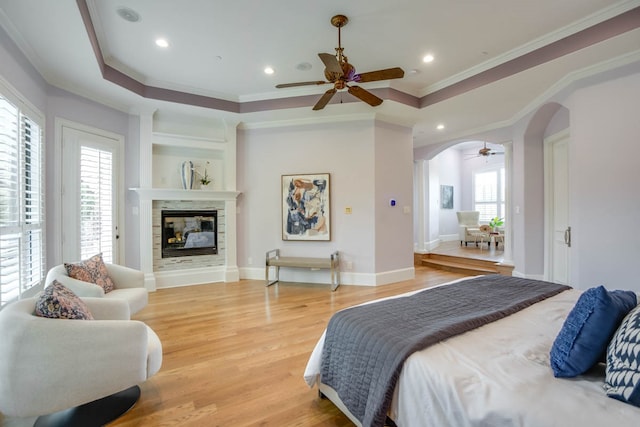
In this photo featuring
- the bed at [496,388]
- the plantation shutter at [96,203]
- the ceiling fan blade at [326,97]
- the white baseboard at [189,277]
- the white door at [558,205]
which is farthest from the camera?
the white baseboard at [189,277]

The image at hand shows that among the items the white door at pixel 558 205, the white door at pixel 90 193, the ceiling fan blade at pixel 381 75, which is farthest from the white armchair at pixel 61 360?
the white door at pixel 558 205

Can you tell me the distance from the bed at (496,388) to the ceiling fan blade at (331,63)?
7.58 feet

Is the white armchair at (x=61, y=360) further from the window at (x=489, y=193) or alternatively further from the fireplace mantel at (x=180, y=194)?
the window at (x=489, y=193)

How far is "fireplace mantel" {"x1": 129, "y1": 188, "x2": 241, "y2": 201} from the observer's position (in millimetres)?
4543

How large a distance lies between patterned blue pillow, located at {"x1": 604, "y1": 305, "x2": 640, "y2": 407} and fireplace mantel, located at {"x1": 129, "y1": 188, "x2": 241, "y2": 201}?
15.9 feet

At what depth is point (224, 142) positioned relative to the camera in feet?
16.8

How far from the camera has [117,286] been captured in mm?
3150

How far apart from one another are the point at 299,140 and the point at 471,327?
4.19 m

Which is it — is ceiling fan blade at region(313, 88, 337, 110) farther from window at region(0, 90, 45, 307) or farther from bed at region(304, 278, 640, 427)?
window at region(0, 90, 45, 307)

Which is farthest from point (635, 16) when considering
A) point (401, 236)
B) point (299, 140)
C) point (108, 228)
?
point (108, 228)

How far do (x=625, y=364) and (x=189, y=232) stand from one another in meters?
5.26

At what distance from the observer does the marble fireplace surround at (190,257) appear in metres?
4.58

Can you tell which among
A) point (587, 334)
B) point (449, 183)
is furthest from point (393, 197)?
point (449, 183)

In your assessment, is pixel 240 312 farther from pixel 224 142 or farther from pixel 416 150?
pixel 416 150
